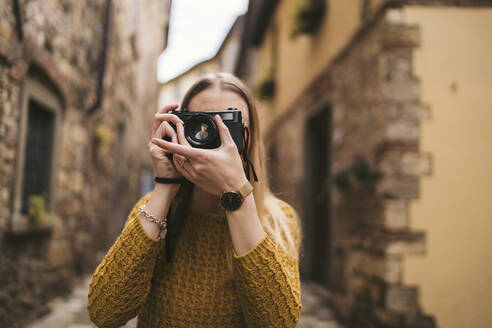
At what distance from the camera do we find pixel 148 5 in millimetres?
10492

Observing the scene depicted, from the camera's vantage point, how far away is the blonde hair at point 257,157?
1.32m

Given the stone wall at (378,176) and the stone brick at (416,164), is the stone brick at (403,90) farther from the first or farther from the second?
the stone brick at (416,164)

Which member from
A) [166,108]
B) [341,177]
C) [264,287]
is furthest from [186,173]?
[341,177]

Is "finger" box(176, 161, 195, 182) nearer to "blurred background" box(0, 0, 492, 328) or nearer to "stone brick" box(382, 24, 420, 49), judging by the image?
"blurred background" box(0, 0, 492, 328)

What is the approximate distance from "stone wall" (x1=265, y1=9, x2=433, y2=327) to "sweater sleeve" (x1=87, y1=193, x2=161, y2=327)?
1.71 m

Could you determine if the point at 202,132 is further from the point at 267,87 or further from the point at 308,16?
the point at 267,87

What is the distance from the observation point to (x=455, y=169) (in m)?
3.29

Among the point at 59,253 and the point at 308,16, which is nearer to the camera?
the point at 59,253

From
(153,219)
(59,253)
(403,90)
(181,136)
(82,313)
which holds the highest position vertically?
(403,90)

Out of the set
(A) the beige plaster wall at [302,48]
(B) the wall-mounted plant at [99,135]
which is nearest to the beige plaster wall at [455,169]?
(A) the beige plaster wall at [302,48]

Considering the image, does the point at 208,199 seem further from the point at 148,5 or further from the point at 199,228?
the point at 148,5

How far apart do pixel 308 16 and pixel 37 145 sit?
3.89 m

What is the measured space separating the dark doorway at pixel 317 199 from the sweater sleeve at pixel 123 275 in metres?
4.59

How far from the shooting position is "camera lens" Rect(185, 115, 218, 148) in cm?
113
